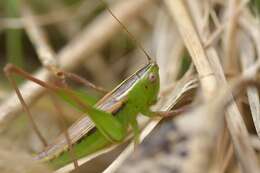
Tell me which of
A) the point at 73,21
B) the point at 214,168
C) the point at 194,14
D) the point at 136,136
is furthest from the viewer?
the point at 73,21

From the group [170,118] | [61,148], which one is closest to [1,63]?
[61,148]

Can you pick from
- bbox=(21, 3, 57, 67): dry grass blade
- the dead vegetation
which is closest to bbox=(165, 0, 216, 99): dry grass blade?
the dead vegetation

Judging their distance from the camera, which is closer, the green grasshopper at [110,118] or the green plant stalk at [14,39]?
the green grasshopper at [110,118]

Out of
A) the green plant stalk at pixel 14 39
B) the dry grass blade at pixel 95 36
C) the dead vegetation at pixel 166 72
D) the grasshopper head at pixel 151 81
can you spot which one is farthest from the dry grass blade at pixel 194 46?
the green plant stalk at pixel 14 39

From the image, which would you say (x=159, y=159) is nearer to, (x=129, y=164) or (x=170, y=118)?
(x=129, y=164)

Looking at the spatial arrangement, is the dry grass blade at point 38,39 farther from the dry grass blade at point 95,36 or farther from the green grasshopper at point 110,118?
the green grasshopper at point 110,118

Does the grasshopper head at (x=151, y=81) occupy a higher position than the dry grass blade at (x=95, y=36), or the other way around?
the dry grass blade at (x=95, y=36)
